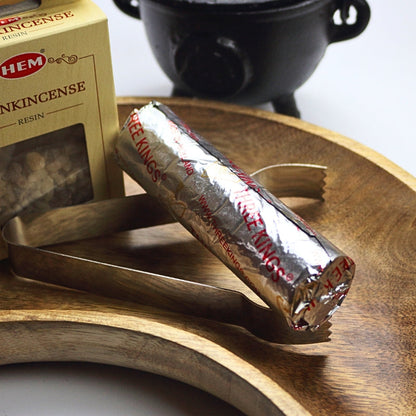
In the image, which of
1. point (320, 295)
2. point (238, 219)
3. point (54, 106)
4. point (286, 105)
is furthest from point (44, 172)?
point (286, 105)

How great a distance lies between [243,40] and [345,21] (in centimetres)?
16

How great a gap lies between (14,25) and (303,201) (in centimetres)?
40

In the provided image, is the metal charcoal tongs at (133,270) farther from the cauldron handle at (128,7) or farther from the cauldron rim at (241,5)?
the cauldron handle at (128,7)

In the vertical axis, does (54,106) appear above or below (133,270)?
above

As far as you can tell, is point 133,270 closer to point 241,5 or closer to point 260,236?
Result: point 260,236

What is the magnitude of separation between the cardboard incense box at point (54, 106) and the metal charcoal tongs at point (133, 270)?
0.08ft

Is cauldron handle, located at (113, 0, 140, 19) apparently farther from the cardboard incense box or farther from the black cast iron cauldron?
the cardboard incense box

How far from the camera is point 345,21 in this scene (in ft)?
3.37

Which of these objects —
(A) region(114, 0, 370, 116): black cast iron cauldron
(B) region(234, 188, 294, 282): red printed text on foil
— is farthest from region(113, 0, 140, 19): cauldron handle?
(B) region(234, 188, 294, 282): red printed text on foil

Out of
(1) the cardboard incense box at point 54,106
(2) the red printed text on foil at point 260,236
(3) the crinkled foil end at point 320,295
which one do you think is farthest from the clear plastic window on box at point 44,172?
(3) the crinkled foil end at point 320,295

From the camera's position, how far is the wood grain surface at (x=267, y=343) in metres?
0.69

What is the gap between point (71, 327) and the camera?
29.1 inches

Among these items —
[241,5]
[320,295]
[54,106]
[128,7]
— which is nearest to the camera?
[320,295]

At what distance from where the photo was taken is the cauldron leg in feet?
3.68
